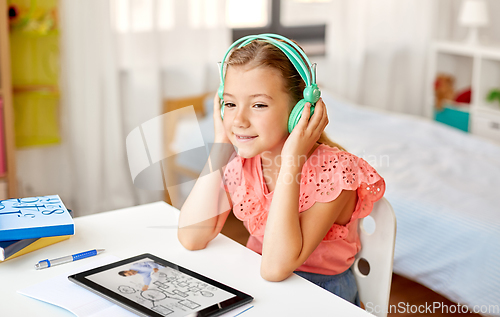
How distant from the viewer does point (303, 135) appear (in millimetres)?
935

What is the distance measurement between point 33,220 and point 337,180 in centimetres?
57

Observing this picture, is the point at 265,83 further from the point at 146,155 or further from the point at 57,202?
the point at 57,202

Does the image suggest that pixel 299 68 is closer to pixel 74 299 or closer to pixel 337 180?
pixel 337 180

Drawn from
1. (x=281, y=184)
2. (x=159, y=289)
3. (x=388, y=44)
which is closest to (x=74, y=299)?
(x=159, y=289)

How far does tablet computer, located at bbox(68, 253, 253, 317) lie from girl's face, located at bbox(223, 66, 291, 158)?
26 cm

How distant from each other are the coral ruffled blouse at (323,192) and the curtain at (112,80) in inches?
62.1

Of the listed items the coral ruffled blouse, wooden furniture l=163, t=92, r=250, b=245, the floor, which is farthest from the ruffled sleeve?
the floor

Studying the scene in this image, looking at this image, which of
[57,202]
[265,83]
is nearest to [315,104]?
[265,83]

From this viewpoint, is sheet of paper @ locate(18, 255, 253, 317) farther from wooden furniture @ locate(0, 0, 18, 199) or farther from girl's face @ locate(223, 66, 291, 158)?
wooden furniture @ locate(0, 0, 18, 199)

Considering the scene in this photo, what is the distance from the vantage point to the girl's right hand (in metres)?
1.06

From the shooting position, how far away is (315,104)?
949mm

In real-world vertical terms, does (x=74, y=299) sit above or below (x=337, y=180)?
below

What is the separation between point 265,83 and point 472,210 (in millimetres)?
1010

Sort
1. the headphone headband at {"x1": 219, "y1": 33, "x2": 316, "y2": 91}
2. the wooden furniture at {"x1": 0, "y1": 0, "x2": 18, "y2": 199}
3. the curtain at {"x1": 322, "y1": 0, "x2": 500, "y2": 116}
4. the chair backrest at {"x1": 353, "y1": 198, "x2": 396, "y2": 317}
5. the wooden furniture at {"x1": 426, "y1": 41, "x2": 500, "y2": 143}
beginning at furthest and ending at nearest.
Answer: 1. the curtain at {"x1": 322, "y1": 0, "x2": 500, "y2": 116}
2. the wooden furniture at {"x1": 426, "y1": 41, "x2": 500, "y2": 143}
3. the wooden furniture at {"x1": 0, "y1": 0, "x2": 18, "y2": 199}
4. the chair backrest at {"x1": 353, "y1": 198, "x2": 396, "y2": 317}
5. the headphone headband at {"x1": 219, "y1": 33, "x2": 316, "y2": 91}
